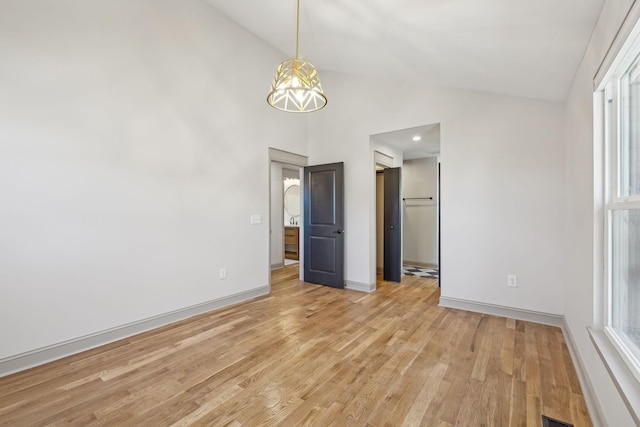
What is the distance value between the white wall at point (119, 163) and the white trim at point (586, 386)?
3461 millimetres

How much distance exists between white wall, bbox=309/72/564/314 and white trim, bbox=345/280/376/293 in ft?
3.60

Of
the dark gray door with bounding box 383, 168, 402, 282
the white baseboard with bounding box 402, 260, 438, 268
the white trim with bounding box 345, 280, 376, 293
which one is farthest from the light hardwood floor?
the white baseboard with bounding box 402, 260, 438, 268

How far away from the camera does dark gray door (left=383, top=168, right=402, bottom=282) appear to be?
4934 mm

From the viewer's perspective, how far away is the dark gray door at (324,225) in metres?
4.54

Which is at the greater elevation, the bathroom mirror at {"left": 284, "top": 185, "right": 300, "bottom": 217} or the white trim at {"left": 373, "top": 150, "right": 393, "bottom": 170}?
the white trim at {"left": 373, "top": 150, "right": 393, "bottom": 170}

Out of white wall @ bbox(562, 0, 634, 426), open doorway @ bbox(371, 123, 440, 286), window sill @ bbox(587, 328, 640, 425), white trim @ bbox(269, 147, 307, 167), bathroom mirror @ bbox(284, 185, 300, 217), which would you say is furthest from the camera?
bathroom mirror @ bbox(284, 185, 300, 217)

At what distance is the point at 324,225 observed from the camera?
4.72 m

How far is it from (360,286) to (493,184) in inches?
91.8

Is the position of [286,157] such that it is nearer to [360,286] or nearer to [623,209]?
[360,286]

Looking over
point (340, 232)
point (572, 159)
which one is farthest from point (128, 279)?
point (572, 159)

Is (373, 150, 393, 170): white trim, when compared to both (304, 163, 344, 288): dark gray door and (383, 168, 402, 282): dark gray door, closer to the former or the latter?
(383, 168, 402, 282): dark gray door

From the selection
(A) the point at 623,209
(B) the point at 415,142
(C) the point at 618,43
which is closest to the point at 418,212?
(B) the point at 415,142

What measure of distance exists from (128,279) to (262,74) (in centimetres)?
320

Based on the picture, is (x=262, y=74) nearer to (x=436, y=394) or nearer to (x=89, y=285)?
(x=89, y=285)
